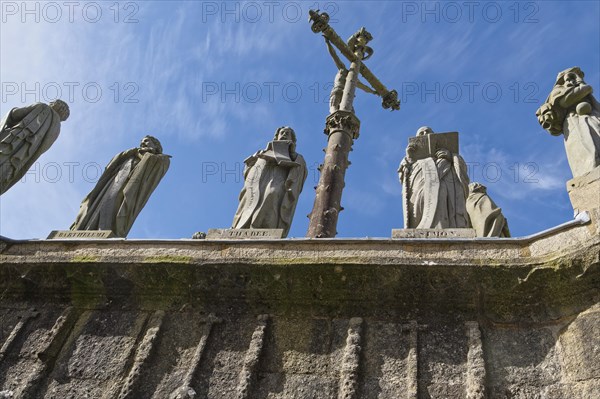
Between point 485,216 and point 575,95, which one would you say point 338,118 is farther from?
point 575,95

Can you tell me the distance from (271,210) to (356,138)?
3998mm

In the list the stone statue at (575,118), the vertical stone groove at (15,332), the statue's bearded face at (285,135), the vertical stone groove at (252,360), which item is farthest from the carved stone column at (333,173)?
the vertical stone groove at (15,332)

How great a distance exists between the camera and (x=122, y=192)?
28.0ft

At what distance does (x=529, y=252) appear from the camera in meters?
5.62

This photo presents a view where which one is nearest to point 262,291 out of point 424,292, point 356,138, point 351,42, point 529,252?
point 424,292

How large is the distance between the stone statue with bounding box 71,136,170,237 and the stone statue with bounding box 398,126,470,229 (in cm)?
353

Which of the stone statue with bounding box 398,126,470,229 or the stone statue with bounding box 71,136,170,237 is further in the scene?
the stone statue with bounding box 71,136,170,237

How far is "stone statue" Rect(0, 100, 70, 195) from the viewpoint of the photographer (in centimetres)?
→ 814

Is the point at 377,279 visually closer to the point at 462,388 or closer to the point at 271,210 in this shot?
the point at 462,388

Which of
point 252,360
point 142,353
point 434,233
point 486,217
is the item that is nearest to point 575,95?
point 486,217

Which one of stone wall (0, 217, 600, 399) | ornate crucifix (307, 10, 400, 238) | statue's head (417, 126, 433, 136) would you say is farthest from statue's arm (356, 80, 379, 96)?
stone wall (0, 217, 600, 399)

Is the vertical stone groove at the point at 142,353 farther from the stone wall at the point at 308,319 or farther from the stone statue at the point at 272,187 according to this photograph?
the stone statue at the point at 272,187

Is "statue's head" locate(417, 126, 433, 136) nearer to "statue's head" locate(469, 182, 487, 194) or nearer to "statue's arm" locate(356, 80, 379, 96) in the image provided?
"statue's head" locate(469, 182, 487, 194)

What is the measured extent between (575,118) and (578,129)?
0.72ft
